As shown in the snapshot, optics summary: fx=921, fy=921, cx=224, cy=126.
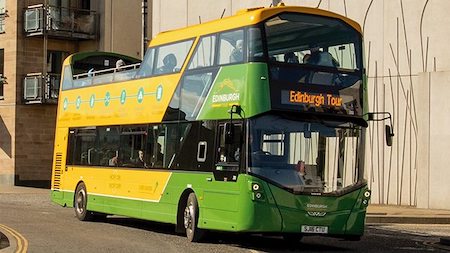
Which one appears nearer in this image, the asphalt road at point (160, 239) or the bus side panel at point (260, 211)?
the bus side panel at point (260, 211)

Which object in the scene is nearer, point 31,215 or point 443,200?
point 31,215

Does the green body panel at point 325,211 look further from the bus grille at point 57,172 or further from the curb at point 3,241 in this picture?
the bus grille at point 57,172

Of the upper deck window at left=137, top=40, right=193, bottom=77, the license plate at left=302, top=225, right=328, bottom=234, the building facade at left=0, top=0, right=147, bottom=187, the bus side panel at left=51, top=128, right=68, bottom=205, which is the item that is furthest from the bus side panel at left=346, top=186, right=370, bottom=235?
the building facade at left=0, top=0, right=147, bottom=187

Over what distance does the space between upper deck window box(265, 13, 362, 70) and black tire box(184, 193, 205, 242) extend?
3.38 meters

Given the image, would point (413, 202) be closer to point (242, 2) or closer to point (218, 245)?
point (242, 2)

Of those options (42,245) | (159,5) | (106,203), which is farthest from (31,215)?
(159,5)

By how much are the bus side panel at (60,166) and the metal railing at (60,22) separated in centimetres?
1980

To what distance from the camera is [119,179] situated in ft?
68.6

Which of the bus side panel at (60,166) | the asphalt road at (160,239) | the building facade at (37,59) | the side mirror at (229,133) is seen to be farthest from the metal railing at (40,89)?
the side mirror at (229,133)

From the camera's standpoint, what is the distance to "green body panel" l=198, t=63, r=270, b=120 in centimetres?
1564

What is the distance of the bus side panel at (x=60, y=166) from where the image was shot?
81.3ft

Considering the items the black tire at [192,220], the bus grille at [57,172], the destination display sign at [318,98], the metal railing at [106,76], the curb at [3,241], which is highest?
the metal railing at [106,76]

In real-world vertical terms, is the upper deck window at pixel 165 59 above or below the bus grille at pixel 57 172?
above

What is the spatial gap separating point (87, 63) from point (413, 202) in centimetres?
1116
